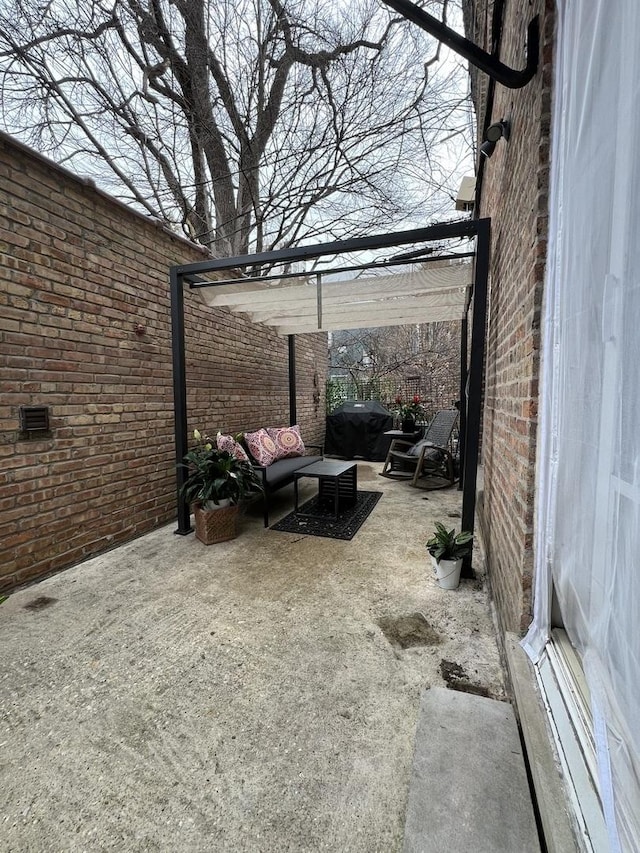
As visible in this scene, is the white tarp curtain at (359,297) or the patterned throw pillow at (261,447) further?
the patterned throw pillow at (261,447)

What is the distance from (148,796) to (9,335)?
2535mm

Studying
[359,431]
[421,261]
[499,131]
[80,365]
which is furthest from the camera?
[359,431]

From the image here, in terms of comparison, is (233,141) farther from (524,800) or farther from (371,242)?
(524,800)

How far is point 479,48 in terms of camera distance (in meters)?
1.38

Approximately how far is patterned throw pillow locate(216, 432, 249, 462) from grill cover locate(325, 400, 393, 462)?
3.69m

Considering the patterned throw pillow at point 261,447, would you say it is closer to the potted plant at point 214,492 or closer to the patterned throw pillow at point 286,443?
the patterned throw pillow at point 286,443

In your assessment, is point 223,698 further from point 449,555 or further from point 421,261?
point 421,261

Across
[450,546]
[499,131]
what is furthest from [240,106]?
[450,546]

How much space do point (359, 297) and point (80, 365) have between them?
262 cm

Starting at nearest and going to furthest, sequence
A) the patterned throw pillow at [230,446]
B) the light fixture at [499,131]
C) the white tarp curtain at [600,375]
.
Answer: the white tarp curtain at [600,375]
the light fixture at [499,131]
the patterned throw pillow at [230,446]

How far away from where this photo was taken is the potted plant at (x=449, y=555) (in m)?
2.31

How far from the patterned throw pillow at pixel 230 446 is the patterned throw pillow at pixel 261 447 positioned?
238mm

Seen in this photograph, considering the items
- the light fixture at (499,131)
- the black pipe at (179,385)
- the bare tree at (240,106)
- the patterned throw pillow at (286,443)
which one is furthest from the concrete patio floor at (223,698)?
the bare tree at (240,106)

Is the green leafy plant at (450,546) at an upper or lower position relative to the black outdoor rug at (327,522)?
upper
